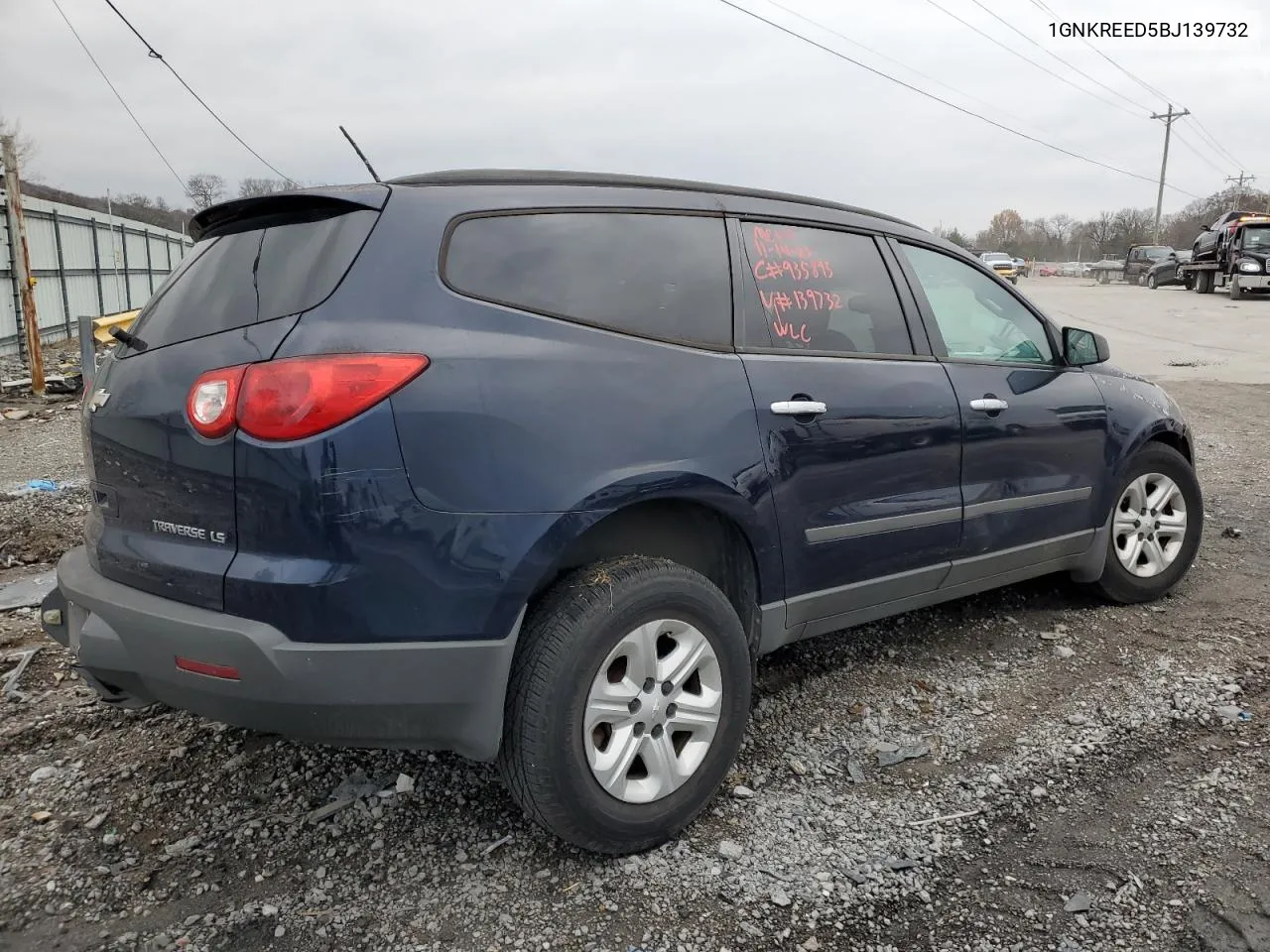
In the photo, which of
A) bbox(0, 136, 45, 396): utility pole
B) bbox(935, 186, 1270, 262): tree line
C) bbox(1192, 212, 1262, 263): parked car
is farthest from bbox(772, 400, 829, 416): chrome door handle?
bbox(935, 186, 1270, 262): tree line

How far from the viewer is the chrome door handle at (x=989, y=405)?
11.4 feet

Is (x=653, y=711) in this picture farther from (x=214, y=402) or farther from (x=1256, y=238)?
(x=1256, y=238)

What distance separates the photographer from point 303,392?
2.12 metres

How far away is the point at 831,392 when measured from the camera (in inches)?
118

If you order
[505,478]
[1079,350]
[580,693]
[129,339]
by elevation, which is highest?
[129,339]

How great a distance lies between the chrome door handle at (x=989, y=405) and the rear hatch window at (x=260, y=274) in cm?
226

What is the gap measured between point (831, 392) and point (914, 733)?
123 centimetres

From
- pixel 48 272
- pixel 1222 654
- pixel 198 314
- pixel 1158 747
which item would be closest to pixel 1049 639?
pixel 1222 654

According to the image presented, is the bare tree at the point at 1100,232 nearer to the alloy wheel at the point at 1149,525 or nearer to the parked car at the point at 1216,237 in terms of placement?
the parked car at the point at 1216,237

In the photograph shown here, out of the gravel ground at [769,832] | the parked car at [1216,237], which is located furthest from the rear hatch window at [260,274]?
the parked car at [1216,237]

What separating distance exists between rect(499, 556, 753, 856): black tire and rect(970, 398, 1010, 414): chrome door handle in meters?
1.48

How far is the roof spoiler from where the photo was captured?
7.82ft

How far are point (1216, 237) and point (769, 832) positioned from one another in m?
32.9

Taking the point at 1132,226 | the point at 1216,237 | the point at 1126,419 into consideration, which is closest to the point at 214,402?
the point at 1126,419
